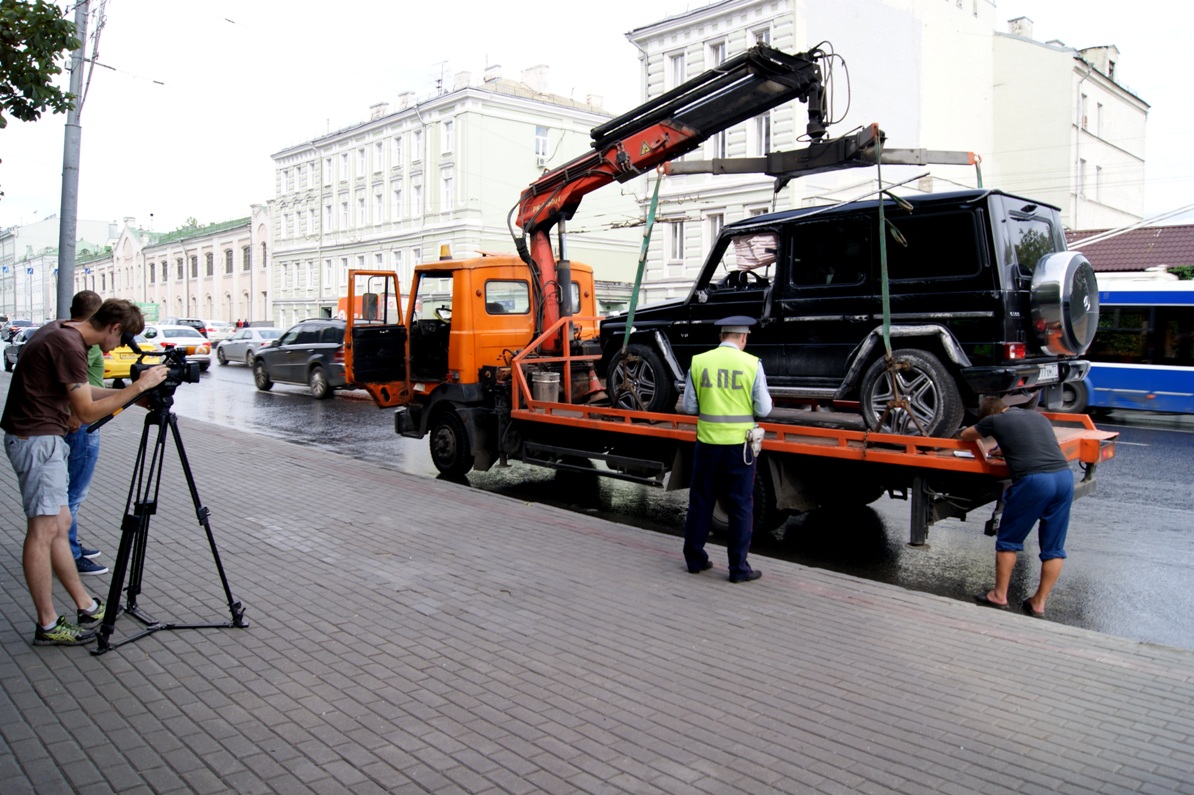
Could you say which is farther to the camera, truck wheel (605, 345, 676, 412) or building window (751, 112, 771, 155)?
building window (751, 112, 771, 155)

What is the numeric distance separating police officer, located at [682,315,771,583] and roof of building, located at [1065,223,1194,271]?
70.4 ft

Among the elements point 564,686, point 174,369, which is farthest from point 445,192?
point 564,686

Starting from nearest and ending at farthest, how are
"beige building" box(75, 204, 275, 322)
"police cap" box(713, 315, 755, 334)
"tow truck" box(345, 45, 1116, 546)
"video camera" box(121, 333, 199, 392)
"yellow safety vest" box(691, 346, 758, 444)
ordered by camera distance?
"video camera" box(121, 333, 199, 392) < "yellow safety vest" box(691, 346, 758, 444) < "police cap" box(713, 315, 755, 334) < "tow truck" box(345, 45, 1116, 546) < "beige building" box(75, 204, 275, 322)

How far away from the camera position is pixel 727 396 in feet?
20.7

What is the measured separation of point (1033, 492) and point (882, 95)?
29448 millimetres

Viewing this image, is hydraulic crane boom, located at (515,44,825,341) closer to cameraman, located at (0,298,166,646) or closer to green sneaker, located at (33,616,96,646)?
cameraman, located at (0,298,166,646)

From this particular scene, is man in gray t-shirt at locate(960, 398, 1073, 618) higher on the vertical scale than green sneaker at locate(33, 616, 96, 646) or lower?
higher

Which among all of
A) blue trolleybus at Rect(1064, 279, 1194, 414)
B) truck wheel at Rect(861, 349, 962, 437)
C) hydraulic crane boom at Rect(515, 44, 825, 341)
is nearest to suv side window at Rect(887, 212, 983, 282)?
truck wheel at Rect(861, 349, 962, 437)

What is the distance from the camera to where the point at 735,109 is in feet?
28.7

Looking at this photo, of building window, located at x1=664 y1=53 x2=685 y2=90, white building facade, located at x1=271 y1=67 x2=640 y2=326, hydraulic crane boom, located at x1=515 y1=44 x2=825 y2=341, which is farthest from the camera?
white building facade, located at x1=271 y1=67 x2=640 y2=326

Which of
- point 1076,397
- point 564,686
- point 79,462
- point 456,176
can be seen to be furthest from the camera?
point 456,176

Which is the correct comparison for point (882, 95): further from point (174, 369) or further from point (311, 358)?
point (174, 369)

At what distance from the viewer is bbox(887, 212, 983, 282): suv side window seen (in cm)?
692

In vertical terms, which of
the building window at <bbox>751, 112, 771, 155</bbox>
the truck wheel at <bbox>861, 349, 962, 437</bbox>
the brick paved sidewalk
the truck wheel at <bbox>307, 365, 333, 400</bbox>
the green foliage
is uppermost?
the building window at <bbox>751, 112, 771, 155</bbox>
